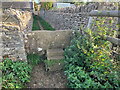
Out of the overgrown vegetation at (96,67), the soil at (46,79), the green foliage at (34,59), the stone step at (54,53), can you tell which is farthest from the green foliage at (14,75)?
the overgrown vegetation at (96,67)

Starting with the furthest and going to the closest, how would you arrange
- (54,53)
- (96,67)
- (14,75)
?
1. (54,53)
2. (14,75)
3. (96,67)

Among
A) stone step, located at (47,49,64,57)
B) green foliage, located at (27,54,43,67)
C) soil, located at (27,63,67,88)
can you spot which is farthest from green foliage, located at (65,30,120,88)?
green foliage, located at (27,54,43,67)

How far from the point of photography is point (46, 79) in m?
3.03

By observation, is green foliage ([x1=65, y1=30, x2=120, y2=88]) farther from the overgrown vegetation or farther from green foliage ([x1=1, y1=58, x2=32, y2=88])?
green foliage ([x1=1, y1=58, x2=32, y2=88])

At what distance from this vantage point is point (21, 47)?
3250 millimetres

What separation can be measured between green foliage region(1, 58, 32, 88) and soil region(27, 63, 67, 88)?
23 centimetres

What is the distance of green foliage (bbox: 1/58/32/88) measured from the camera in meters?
2.51

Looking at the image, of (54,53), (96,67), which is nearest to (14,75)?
(54,53)

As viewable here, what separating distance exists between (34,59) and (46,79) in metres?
1.04

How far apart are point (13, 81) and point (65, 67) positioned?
64.6 inches

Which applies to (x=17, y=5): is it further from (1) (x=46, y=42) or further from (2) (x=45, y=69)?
(2) (x=45, y=69)

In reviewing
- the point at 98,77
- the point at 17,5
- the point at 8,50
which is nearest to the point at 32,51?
the point at 8,50

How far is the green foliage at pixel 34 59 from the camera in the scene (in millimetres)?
3557

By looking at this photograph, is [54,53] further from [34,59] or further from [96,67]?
[96,67]
